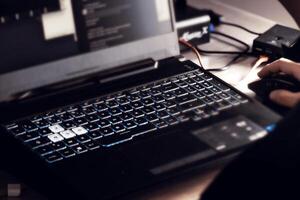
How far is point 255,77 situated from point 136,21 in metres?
0.26

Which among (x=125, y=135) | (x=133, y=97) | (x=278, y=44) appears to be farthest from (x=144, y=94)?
(x=278, y=44)

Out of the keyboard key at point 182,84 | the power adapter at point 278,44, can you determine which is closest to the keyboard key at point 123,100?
the keyboard key at point 182,84

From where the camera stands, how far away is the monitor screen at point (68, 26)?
89 centimetres

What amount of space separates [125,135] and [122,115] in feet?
0.17

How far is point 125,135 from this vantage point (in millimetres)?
837

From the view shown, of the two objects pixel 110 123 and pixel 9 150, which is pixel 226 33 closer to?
pixel 110 123

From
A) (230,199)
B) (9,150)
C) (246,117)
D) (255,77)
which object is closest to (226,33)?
(255,77)

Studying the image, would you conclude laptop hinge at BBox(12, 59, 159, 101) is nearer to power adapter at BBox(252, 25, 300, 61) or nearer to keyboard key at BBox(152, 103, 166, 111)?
keyboard key at BBox(152, 103, 166, 111)

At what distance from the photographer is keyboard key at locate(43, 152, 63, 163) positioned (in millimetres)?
785

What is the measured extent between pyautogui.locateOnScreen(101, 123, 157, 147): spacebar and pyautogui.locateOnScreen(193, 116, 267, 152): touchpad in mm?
69

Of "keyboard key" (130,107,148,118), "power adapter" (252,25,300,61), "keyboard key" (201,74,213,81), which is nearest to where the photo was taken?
"keyboard key" (130,107,148,118)

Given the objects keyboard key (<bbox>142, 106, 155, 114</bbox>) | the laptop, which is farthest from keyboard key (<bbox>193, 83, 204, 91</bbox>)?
keyboard key (<bbox>142, 106, 155, 114</bbox>)

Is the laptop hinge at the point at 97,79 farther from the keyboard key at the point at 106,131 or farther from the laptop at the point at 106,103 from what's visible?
the keyboard key at the point at 106,131

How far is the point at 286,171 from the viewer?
0.52 metres
